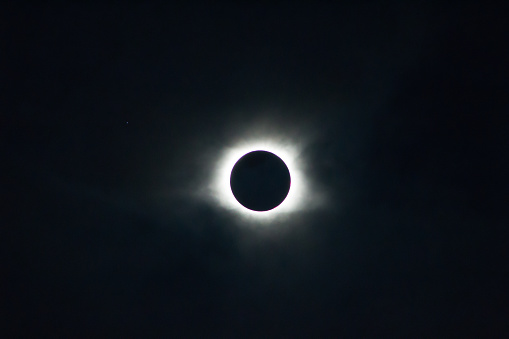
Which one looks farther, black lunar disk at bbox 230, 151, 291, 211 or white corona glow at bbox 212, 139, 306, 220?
white corona glow at bbox 212, 139, 306, 220

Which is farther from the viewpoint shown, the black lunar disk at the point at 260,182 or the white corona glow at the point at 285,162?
the white corona glow at the point at 285,162

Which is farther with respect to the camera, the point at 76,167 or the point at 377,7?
the point at 76,167

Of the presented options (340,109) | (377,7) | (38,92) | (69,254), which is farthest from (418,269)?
(38,92)

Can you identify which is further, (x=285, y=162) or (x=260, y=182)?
(x=285, y=162)

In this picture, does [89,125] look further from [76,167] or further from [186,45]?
[186,45]
